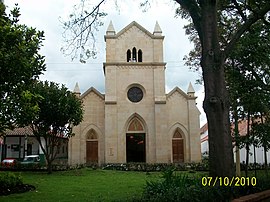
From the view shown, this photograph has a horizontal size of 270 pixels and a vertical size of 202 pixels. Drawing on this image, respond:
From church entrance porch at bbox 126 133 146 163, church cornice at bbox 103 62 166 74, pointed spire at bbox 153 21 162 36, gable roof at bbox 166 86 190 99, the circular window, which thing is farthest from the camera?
pointed spire at bbox 153 21 162 36

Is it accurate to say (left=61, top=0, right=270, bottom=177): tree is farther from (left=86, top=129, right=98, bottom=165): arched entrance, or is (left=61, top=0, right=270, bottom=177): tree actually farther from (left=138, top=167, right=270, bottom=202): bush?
(left=86, top=129, right=98, bottom=165): arched entrance

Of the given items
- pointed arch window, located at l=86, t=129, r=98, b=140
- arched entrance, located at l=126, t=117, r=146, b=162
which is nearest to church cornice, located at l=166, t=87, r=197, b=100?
arched entrance, located at l=126, t=117, r=146, b=162

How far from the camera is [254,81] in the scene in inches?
467

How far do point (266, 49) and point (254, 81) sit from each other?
120cm

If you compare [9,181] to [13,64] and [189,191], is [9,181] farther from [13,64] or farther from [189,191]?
[189,191]

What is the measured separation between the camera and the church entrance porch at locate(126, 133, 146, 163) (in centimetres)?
3428

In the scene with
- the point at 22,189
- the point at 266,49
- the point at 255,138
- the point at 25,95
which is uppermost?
the point at 266,49

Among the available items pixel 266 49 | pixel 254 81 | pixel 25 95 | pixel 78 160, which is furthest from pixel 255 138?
pixel 78 160

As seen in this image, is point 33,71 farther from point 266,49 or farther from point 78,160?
point 78,160

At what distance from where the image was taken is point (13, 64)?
391 inches

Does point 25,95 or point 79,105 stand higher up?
point 79,105
